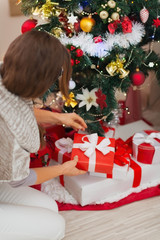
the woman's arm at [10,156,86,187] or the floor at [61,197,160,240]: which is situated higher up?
the woman's arm at [10,156,86,187]

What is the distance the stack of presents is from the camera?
1346 mm

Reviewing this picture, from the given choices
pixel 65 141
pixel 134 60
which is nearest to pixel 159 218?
pixel 65 141

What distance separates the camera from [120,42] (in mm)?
1460

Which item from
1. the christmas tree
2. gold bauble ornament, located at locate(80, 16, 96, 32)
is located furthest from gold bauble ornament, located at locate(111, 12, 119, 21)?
gold bauble ornament, located at locate(80, 16, 96, 32)

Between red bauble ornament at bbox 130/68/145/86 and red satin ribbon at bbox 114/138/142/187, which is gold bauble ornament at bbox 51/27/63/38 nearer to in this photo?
red bauble ornament at bbox 130/68/145/86

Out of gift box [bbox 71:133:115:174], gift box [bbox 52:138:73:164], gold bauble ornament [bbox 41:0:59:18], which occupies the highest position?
gold bauble ornament [bbox 41:0:59:18]

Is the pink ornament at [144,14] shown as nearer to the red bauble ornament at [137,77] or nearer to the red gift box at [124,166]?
the red bauble ornament at [137,77]

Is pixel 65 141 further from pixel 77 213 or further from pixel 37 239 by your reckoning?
pixel 37 239

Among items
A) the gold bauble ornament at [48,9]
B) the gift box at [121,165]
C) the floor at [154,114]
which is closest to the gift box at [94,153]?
the gift box at [121,165]

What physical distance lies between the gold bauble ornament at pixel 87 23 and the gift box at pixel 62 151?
2.02ft

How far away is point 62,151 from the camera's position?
1546 mm

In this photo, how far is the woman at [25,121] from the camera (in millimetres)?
896

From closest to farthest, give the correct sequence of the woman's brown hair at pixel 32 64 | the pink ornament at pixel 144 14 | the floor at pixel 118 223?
the woman's brown hair at pixel 32 64, the floor at pixel 118 223, the pink ornament at pixel 144 14

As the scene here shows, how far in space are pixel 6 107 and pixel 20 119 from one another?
0.21ft
